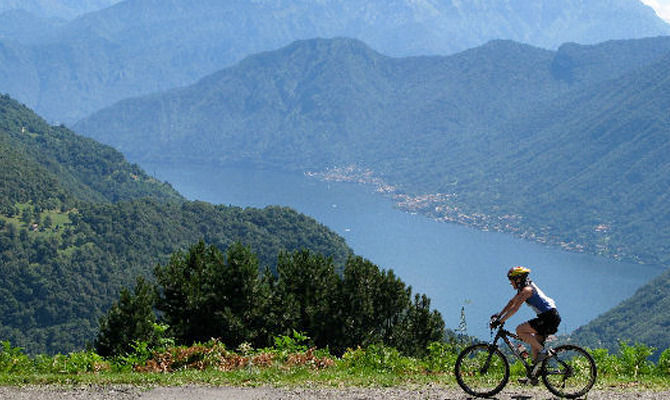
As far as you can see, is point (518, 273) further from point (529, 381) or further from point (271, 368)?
point (271, 368)

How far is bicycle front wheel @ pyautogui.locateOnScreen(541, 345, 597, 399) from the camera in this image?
11.4 m

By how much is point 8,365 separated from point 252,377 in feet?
18.0

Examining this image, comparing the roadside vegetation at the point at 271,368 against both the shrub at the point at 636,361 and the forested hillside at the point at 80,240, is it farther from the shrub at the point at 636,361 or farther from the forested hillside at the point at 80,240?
the forested hillside at the point at 80,240

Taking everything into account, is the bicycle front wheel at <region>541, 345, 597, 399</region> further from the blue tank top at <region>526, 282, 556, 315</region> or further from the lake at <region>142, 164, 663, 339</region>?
the lake at <region>142, 164, 663, 339</region>

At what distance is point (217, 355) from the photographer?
14.5 m

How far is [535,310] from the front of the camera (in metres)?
11.1

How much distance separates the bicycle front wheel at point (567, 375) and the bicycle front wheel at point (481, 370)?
716 mm

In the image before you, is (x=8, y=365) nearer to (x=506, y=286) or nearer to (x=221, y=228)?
(x=221, y=228)

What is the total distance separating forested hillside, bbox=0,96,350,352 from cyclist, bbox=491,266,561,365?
63329 millimetres

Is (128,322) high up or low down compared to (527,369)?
up

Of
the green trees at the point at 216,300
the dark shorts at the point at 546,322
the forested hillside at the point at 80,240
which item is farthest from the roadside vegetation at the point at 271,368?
the forested hillside at the point at 80,240

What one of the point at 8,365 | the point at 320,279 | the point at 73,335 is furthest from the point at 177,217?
the point at 8,365

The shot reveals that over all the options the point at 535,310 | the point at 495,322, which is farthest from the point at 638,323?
the point at 495,322

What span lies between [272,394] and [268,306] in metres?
9.92
